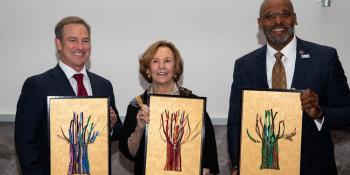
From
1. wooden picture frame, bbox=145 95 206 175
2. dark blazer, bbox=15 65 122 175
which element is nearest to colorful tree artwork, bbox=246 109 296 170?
wooden picture frame, bbox=145 95 206 175

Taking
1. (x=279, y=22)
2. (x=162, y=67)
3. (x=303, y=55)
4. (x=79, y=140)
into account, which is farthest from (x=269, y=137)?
(x=79, y=140)

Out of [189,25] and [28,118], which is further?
[189,25]

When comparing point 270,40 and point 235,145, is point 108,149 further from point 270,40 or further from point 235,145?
point 270,40

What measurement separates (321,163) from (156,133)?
109 cm

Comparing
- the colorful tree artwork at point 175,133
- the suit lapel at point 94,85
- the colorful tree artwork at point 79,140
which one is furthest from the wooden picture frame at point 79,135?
the colorful tree artwork at point 175,133

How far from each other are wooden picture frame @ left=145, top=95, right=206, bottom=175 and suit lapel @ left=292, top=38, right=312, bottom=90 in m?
0.61

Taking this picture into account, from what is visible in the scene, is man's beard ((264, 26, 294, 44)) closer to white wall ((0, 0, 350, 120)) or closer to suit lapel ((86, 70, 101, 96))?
suit lapel ((86, 70, 101, 96))

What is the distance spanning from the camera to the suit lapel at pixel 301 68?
264cm

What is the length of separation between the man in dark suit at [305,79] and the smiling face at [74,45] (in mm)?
1132

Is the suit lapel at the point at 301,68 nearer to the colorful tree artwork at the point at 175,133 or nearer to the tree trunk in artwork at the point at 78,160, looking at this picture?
the colorful tree artwork at the point at 175,133

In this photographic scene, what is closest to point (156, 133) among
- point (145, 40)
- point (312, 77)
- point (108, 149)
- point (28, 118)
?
point (108, 149)

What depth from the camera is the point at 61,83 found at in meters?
2.82

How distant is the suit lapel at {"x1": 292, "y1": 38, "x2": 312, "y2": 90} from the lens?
2637 millimetres

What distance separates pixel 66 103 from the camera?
8.68ft
